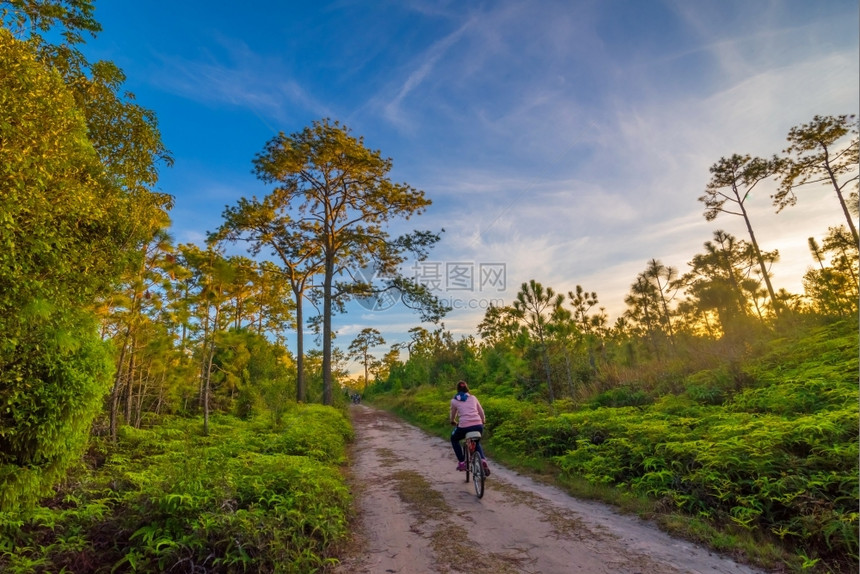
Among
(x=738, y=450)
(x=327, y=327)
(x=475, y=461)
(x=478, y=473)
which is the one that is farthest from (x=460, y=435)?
(x=327, y=327)

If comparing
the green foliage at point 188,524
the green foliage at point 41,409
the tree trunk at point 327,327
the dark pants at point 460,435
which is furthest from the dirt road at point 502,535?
the tree trunk at point 327,327

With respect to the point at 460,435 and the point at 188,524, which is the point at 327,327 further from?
the point at 188,524

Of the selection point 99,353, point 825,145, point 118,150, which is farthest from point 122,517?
point 825,145

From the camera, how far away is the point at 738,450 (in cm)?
533

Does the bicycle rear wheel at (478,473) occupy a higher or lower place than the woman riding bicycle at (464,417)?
lower

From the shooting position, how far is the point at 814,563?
10.8 feet

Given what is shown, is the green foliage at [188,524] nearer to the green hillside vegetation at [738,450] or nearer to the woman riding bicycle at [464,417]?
the woman riding bicycle at [464,417]

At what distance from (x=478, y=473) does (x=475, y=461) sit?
23cm

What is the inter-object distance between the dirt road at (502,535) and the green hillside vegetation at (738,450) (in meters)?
0.55

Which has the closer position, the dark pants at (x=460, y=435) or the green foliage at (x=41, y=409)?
the green foliage at (x=41, y=409)

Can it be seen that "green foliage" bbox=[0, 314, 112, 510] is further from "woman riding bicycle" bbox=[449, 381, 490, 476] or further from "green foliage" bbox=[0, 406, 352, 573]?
"woman riding bicycle" bbox=[449, 381, 490, 476]

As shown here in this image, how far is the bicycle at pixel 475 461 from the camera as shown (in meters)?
6.11

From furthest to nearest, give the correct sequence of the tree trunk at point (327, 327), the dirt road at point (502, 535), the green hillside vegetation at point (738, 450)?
the tree trunk at point (327, 327) → the green hillside vegetation at point (738, 450) → the dirt road at point (502, 535)

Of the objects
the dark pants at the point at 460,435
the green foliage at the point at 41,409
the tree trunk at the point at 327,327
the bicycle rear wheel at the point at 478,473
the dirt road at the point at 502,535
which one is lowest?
the dirt road at the point at 502,535
